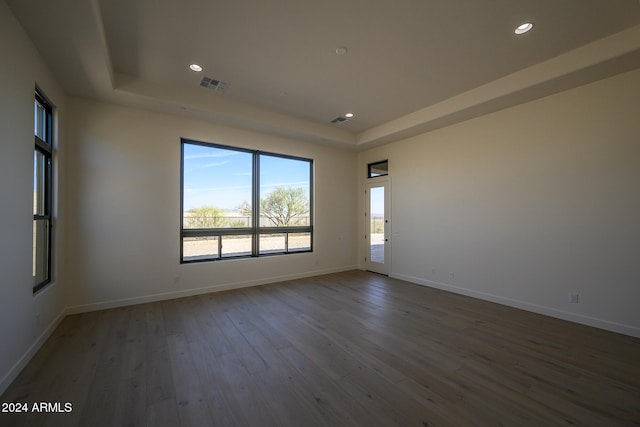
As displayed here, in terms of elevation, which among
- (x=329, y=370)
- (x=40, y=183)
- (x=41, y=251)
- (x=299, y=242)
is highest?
(x=40, y=183)

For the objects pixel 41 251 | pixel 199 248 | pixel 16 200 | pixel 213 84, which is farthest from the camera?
pixel 199 248

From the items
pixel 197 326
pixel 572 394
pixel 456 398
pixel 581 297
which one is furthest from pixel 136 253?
pixel 581 297

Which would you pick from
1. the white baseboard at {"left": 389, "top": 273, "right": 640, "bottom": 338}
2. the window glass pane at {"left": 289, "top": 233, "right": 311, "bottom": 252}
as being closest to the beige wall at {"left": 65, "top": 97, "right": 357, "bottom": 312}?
the window glass pane at {"left": 289, "top": 233, "right": 311, "bottom": 252}

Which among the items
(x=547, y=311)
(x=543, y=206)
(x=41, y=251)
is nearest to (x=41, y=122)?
(x=41, y=251)

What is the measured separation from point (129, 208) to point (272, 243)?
2602mm

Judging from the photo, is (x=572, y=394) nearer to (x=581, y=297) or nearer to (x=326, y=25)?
(x=581, y=297)

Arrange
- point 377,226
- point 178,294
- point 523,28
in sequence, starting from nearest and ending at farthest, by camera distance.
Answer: point 523,28
point 178,294
point 377,226

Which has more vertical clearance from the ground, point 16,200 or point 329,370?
point 16,200

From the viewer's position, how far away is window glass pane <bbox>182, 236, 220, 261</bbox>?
15.1ft

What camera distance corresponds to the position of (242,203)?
205 inches

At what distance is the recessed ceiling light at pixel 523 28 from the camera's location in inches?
106

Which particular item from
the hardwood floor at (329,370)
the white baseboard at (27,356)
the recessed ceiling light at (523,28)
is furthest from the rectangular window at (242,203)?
the recessed ceiling light at (523,28)

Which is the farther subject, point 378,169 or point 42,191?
point 378,169

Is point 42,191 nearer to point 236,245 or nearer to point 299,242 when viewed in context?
point 236,245
